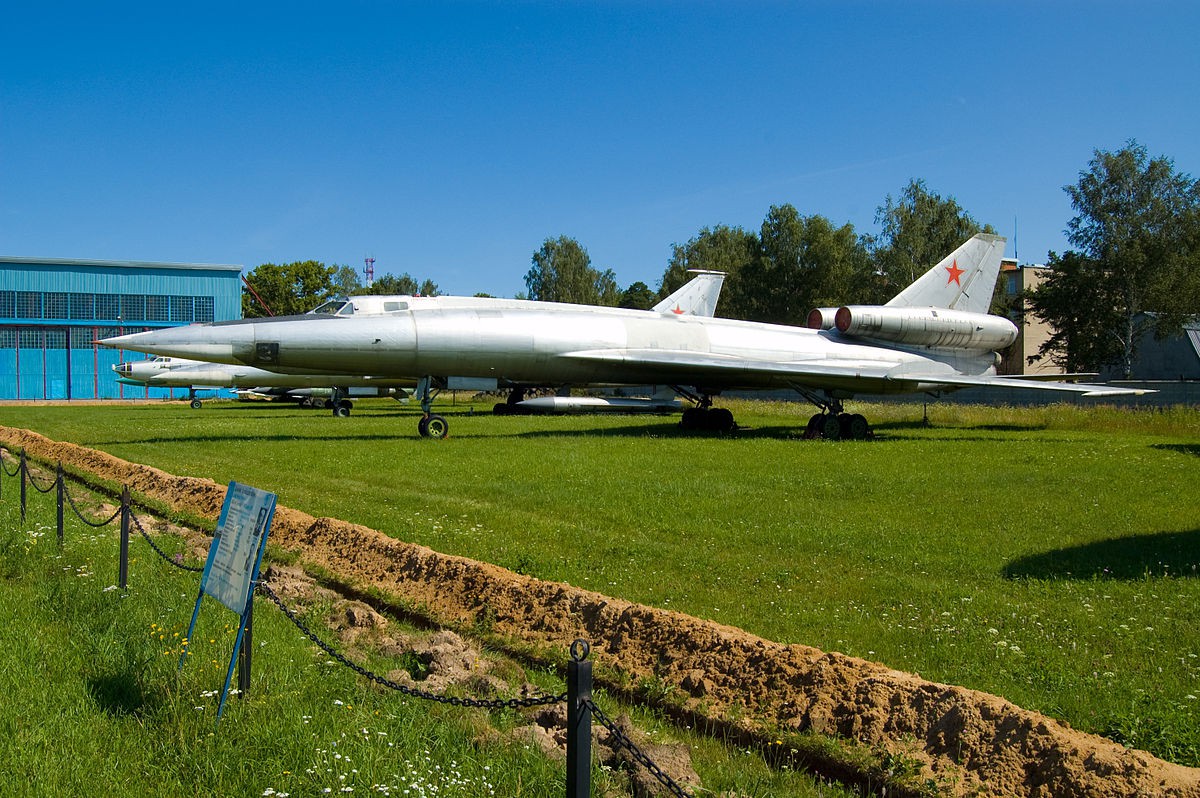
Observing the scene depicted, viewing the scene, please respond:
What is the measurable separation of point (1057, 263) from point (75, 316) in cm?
6377

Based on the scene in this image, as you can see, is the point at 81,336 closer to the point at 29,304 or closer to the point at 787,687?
the point at 29,304

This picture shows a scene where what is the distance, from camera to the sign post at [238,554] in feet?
15.7

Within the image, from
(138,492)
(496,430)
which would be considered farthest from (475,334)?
(138,492)

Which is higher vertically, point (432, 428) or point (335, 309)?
point (335, 309)

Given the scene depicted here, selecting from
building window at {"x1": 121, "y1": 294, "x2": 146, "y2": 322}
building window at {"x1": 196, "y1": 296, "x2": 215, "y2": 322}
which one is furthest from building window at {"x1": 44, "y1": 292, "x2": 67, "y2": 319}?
building window at {"x1": 196, "y1": 296, "x2": 215, "y2": 322}

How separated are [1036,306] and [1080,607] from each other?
163ft

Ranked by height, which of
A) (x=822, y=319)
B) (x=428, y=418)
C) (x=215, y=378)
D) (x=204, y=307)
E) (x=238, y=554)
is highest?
(x=204, y=307)

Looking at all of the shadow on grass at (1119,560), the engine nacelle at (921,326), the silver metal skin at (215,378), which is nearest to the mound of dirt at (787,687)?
the shadow on grass at (1119,560)

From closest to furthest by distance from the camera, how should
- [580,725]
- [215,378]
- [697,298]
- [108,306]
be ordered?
[580,725], [697,298], [215,378], [108,306]

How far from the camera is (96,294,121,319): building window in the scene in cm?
6525

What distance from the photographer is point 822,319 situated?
26.3m

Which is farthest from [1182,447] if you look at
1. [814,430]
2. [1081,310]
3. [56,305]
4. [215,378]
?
[56,305]

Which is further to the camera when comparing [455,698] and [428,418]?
[428,418]

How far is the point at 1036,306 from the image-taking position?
5156cm
